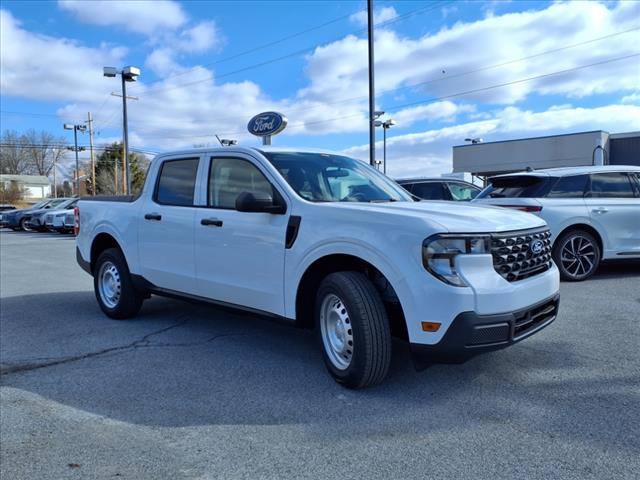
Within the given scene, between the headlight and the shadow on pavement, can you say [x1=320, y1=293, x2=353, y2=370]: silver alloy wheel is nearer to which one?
the shadow on pavement

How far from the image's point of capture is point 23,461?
297 centimetres

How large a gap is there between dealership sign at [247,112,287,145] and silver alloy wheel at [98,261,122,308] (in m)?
7.68

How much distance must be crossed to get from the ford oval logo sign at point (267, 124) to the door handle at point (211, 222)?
9.01m

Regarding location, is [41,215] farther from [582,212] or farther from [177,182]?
[582,212]

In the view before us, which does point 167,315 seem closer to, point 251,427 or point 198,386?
point 198,386

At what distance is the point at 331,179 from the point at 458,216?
1.48 meters

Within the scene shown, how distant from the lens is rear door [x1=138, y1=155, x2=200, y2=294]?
516cm

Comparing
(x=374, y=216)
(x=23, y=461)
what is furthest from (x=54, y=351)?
(x=374, y=216)

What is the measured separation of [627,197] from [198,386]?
7.08m

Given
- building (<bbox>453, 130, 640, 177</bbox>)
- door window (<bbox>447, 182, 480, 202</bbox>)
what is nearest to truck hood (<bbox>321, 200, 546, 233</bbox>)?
door window (<bbox>447, 182, 480, 202</bbox>)

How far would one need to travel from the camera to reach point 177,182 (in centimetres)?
545

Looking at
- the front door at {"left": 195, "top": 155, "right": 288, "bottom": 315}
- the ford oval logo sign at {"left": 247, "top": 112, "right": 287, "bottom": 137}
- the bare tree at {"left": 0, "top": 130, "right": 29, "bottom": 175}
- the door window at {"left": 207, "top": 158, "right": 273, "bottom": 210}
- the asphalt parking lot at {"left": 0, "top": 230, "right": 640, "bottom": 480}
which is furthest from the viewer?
the bare tree at {"left": 0, "top": 130, "right": 29, "bottom": 175}

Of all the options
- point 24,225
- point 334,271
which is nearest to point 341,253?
point 334,271

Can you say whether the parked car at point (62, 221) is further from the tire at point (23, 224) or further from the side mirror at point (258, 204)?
the side mirror at point (258, 204)
